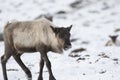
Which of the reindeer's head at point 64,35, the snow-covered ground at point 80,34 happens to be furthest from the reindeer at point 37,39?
the snow-covered ground at point 80,34

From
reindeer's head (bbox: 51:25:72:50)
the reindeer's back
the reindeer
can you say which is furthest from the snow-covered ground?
reindeer's head (bbox: 51:25:72:50)

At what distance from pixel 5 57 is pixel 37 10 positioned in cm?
1764

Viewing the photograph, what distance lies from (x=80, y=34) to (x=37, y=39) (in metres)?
13.7

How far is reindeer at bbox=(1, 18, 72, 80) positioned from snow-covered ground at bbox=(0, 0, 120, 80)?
3.20 feet

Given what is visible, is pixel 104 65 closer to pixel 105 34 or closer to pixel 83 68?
pixel 83 68

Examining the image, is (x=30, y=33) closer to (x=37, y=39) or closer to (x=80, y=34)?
(x=37, y=39)

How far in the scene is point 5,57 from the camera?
33.5 feet

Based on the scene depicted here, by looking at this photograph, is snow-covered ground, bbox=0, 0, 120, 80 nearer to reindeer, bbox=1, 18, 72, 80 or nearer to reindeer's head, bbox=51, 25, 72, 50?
reindeer, bbox=1, 18, 72, 80

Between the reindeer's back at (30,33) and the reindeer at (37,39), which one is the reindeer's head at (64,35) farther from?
the reindeer's back at (30,33)

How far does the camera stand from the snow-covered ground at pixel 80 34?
10945mm

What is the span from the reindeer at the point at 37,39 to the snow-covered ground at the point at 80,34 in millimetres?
976

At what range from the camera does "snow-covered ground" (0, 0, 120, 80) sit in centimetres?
1095

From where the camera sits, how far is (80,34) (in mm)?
22922

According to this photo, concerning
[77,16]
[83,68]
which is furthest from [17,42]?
[77,16]
